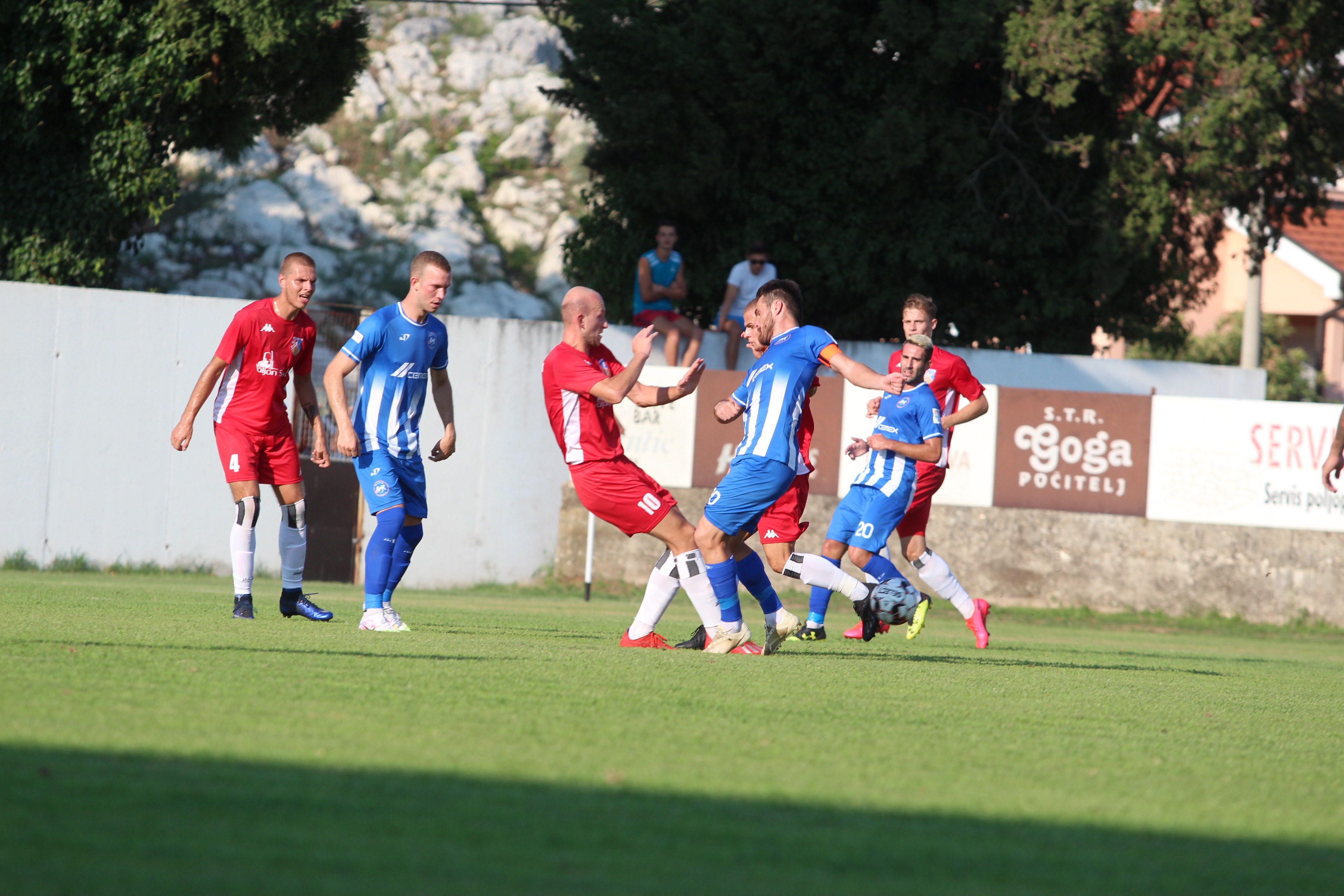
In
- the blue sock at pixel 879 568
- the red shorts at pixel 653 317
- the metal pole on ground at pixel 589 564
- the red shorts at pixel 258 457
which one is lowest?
the metal pole on ground at pixel 589 564

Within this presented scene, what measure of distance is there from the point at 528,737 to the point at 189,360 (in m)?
10.9

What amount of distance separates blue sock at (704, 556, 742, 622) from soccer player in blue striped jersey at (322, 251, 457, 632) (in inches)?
65.7

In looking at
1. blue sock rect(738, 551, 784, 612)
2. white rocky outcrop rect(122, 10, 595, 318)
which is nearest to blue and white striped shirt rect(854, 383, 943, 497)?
blue sock rect(738, 551, 784, 612)

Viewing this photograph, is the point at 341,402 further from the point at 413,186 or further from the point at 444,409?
the point at 413,186

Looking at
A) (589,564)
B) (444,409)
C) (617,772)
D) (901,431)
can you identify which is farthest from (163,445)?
(617,772)

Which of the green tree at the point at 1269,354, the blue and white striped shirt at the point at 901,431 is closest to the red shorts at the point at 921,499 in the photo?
the blue and white striped shirt at the point at 901,431

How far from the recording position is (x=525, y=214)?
267 feet

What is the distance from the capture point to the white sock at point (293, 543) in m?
8.30

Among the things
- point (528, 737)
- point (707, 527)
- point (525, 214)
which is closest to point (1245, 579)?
point (707, 527)

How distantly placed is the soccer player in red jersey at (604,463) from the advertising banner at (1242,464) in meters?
8.72

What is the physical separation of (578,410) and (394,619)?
1.64 metres

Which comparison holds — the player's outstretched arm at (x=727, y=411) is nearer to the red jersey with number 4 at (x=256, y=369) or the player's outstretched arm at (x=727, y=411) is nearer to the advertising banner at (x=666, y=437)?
the red jersey with number 4 at (x=256, y=369)

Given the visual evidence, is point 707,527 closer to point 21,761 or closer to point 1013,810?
point 1013,810

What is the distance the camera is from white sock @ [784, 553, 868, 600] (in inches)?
301
